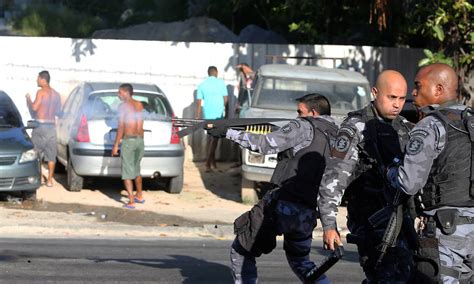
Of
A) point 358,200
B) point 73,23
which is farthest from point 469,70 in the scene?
point 73,23

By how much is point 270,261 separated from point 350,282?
4.14 ft

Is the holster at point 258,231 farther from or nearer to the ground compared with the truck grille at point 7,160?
farther from the ground

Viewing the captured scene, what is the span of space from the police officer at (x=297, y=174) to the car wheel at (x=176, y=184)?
24.9ft

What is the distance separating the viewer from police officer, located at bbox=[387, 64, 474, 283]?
6.05 m

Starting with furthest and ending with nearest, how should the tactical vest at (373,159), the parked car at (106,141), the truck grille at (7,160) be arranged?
the parked car at (106,141), the truck grille at (7,160), the tactical vest at (373,159)

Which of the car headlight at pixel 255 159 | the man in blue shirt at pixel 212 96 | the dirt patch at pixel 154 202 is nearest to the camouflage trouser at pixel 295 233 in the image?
the dirt patch at pixel 154 202

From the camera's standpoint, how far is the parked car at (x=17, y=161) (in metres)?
13.8

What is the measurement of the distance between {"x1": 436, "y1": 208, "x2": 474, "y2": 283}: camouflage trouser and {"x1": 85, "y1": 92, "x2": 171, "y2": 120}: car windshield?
9.20 meters

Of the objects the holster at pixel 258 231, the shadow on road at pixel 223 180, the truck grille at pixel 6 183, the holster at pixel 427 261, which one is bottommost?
the shadow on road at pixel 223 180

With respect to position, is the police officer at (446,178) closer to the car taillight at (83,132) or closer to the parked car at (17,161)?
the parked car at (17,161)

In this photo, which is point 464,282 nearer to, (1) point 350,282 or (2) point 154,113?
(1) point 350,282

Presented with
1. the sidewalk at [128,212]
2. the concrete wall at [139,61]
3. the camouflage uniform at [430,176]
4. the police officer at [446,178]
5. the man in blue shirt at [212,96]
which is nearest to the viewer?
the camouflage uniform at [430,176]

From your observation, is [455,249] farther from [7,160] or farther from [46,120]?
[46,120]

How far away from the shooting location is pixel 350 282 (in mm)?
9570
